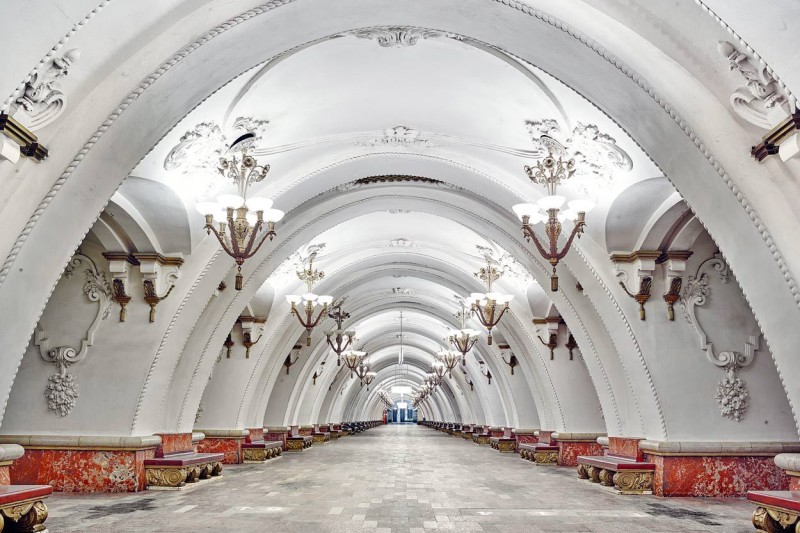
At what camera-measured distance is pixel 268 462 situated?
45.3ft

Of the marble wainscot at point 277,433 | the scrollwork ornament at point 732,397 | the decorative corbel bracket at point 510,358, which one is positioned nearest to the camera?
the scrollwork ornament at point 732,397

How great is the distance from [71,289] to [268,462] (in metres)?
6.50

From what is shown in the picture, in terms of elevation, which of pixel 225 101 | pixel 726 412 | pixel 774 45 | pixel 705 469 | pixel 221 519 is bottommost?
pixel 221 519

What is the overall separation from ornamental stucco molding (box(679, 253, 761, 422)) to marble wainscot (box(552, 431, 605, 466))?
205 inches

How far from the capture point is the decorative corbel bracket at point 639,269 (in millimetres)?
8547

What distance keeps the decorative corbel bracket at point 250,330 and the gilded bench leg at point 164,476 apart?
5.46m

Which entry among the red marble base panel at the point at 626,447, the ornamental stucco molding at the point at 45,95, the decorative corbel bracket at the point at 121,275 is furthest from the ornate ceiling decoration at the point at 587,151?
the decorative corbel bracket at the point at 121,275

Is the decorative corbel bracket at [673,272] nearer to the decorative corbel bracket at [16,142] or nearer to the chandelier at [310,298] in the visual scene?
the chandelier at [310,298]

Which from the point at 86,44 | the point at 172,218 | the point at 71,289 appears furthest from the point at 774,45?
the point at 71,289

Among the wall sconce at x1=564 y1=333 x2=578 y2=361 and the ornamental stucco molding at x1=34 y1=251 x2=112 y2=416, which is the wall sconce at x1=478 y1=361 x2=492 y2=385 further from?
the ornamental stucco molding at x1=34 y1=251 x2=112 y2=416

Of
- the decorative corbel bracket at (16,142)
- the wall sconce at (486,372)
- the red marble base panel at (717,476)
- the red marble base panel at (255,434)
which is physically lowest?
the red marble base panel at (717,476)

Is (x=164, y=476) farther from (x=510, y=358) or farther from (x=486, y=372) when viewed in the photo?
(x=486, y=372)

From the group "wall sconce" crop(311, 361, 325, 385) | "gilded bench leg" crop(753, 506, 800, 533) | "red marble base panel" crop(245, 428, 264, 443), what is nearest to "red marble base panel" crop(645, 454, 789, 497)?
"gilded bench leg" crop(753, 506, 800, 533)

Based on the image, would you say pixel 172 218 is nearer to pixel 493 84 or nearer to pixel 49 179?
pixel 49 179
